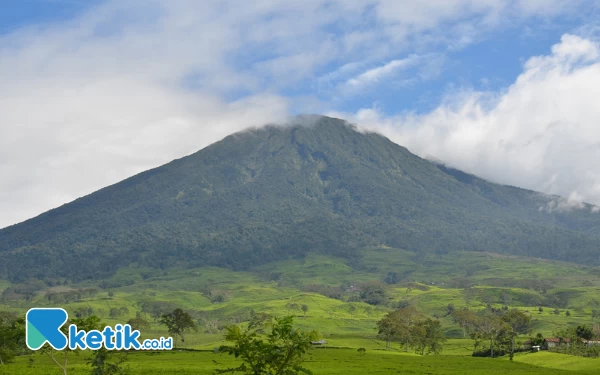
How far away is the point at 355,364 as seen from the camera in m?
75.8

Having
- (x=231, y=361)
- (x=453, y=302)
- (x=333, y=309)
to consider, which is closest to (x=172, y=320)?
(x=231, y=361)

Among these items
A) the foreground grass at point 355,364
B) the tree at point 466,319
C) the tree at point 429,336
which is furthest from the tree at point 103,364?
the tree at point 466,319

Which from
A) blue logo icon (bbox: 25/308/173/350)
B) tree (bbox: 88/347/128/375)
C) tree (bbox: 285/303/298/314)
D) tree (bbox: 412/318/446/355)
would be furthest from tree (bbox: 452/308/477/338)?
blue logo icon (bbox: 25/308/173/350)

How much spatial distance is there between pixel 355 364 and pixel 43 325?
4833 cm

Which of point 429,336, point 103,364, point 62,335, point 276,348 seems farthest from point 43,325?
point 429,336

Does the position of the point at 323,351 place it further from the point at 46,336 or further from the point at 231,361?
the point at 46,336

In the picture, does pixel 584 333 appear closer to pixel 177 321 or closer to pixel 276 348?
pixel 177 321

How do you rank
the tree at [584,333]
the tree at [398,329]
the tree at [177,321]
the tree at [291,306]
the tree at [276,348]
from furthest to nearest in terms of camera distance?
the tree at [291,306], the tree at [177,321], the tree at [398,329], the tree at [584,333], the tree at [276,348]

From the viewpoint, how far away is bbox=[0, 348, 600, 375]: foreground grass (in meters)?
64.7

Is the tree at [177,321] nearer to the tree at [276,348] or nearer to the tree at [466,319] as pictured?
the tree at [466,319]

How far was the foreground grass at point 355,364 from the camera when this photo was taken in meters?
Result: 64.7

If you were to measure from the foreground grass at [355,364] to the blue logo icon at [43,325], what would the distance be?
86.5 ft

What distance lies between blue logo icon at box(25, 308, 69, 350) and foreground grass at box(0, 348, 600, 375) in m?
26.4

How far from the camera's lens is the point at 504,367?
7544 centimetres
